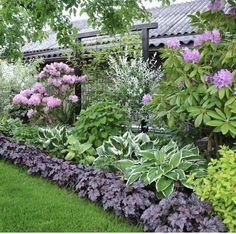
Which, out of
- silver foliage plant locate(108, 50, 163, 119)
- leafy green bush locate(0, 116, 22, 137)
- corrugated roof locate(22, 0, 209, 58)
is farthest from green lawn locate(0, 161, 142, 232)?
corrugated roof locate(22, 0, 209, 58)

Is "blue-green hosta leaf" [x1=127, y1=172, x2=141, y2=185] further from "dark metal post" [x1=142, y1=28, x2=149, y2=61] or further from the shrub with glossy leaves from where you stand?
"dark metal post" [x1=142, y1=28, x2=149, y2=61]

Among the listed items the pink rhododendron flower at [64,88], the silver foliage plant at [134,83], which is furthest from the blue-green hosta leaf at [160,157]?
the pink rhododendron flower at [64,88]

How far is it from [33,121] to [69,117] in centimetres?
71

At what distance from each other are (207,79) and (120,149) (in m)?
1.48

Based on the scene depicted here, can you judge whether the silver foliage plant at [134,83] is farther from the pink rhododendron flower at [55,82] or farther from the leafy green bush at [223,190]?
the leafy green bush at [223,190]

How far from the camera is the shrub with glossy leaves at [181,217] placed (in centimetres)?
290

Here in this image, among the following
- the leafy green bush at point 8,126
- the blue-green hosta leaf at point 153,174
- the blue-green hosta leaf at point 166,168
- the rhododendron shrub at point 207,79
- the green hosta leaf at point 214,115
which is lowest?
the leafy green bush at point 8,126

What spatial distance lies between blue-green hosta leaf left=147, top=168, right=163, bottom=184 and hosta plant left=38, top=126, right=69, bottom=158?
1.94 m

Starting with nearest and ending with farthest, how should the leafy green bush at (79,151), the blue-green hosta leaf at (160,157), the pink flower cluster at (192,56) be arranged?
the pink flower cluster at (192,56) < the blue-green hosta leaf at (160,157) < the leafy green bush at (79,151)

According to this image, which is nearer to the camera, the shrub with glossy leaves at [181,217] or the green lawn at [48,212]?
the shrub with glossy leaves at [181,217]

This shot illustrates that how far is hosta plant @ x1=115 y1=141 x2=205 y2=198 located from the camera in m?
3.60

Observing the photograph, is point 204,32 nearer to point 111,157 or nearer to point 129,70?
point 111,157

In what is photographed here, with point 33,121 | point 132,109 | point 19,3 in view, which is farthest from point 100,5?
point 33,121

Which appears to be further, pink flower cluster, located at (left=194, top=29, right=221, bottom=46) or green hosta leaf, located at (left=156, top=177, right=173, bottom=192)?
pink flower cluster, located at (left=194, top=29, right=221, bottom=46)
